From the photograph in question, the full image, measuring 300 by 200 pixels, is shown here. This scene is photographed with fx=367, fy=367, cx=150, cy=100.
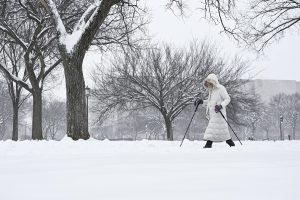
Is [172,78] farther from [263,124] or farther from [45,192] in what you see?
[263,124]

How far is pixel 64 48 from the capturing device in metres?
9.82

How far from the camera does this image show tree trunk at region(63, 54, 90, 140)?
9688 millimetres

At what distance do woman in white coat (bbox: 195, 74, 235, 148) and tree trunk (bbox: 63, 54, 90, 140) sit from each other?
320 centimetres

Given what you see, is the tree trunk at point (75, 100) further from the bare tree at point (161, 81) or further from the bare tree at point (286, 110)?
the bare tree at point (286, 110)

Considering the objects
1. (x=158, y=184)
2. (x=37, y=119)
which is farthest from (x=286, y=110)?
(x=158, y=184)

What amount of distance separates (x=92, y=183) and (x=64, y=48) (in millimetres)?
7730

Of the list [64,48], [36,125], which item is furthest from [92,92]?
[64,48]

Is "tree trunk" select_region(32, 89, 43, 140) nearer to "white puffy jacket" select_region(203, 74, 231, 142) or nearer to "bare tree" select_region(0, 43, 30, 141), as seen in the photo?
"bare tree" select_region(0, 43, 30, 141)

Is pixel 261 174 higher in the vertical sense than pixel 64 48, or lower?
lower

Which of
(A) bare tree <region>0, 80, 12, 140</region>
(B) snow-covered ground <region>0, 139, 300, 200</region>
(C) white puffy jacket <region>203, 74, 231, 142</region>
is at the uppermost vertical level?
(A) bare tree <region>0, 80, 12, 140</region>

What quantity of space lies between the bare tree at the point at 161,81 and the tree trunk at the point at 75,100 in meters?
13.8

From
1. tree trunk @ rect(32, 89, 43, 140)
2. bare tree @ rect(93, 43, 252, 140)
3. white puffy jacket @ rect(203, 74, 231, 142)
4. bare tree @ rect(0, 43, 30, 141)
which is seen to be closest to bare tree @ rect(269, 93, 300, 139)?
bare tree @ rect(93, 43, 252, 140)

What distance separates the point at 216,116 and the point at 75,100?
3.81 metres

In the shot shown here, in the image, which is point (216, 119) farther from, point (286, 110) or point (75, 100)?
point (286, 110)
